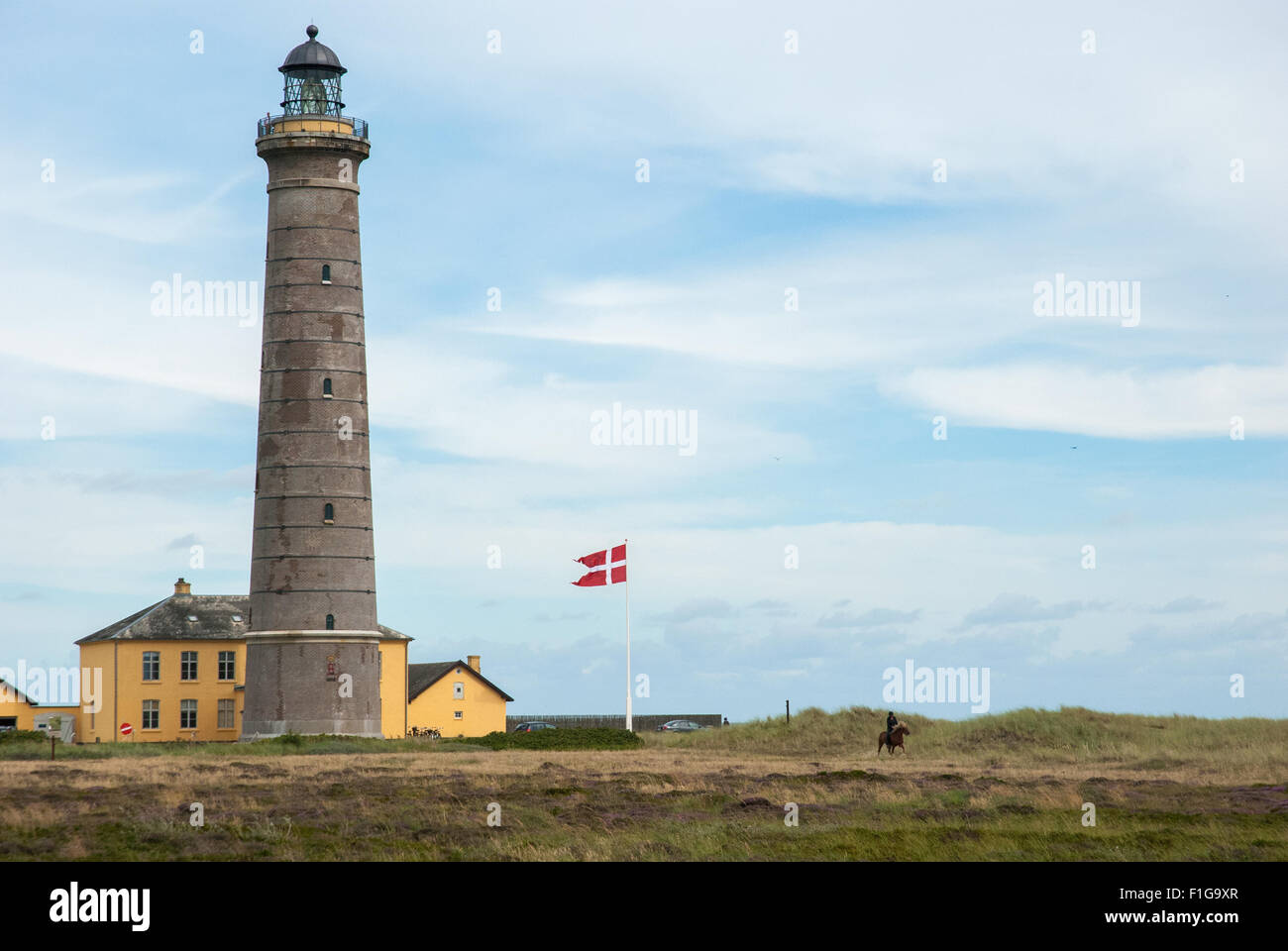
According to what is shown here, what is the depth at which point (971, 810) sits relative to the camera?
29812mm

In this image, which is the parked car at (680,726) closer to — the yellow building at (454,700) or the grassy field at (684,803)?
the yellow building at (454,700)

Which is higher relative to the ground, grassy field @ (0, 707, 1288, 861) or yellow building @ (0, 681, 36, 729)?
yellow building @ (0, 681, 36, 729)

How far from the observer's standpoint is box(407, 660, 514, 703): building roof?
83.1m

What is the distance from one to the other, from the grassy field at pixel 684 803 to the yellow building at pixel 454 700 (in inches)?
1167

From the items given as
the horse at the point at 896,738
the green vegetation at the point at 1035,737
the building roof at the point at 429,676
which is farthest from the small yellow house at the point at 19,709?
the horse at the point at 896,738

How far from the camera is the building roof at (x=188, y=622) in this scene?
7450 centimetres

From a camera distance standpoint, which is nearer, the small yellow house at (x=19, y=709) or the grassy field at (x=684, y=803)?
the grassy field at (x=684, y=803)

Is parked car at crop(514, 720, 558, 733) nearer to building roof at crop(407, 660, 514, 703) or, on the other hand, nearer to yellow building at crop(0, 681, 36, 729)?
building roof at crop(407, 660, 514, 703)

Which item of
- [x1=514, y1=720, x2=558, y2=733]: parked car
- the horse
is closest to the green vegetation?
the horse

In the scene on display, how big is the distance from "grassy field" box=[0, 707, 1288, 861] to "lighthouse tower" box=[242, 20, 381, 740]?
10.1 meters

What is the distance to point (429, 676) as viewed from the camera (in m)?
84.8
